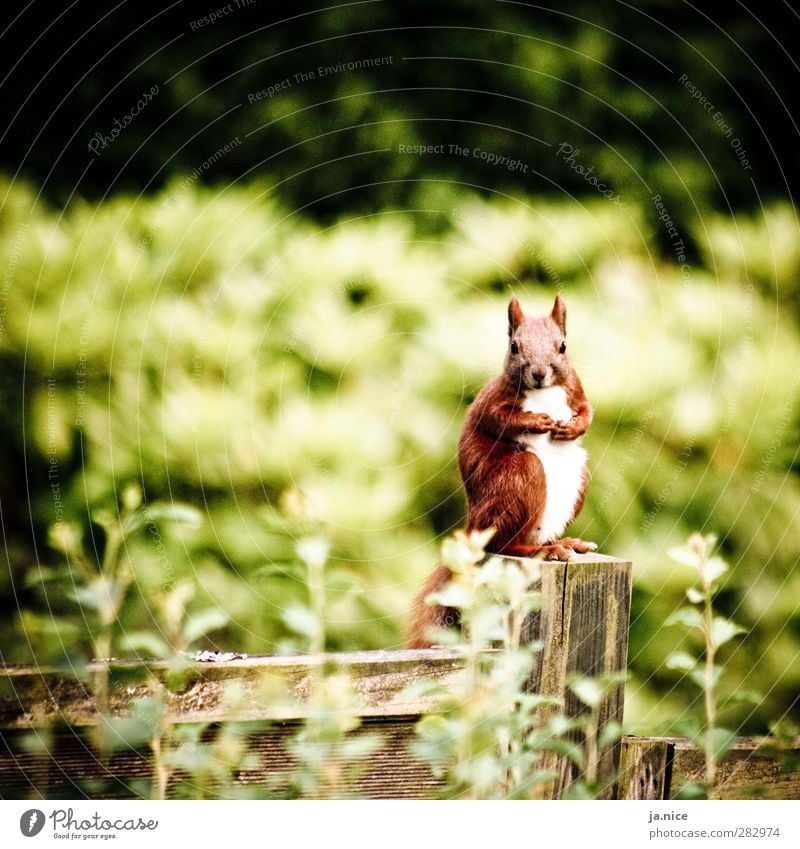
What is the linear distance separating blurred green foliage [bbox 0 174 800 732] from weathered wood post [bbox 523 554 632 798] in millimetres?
476

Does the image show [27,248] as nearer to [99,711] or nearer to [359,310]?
[359,310]

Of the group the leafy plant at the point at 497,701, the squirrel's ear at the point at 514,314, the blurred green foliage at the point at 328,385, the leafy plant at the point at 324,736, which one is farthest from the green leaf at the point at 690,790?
the squirrel's ear at the point at 514,314

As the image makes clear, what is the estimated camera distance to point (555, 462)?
135cm

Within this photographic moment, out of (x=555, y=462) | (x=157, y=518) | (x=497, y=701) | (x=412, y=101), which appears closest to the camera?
(x=497, y=701)

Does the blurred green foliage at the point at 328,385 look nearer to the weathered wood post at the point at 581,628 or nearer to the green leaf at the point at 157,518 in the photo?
the green leaf at the point at 157,518

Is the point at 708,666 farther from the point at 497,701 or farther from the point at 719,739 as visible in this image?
the point at 497,701

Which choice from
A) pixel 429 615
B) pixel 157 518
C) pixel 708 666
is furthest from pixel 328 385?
pixel 708 666

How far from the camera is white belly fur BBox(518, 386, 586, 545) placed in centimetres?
132

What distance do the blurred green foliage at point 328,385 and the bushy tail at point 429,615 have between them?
243 mm
